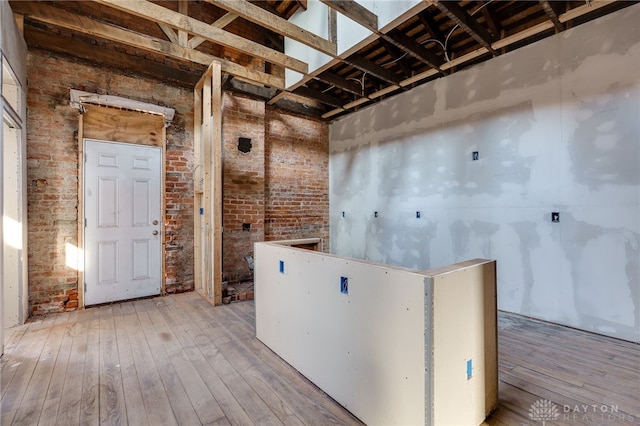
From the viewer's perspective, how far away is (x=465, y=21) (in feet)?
9.13

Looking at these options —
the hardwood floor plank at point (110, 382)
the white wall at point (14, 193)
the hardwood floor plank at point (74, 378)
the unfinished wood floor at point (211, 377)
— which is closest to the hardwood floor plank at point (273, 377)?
the unfinished wood floor at point (211, 377)

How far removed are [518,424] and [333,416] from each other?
1088mm

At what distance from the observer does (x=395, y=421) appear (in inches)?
59.6

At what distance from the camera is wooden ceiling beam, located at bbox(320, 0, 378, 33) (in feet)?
8.20

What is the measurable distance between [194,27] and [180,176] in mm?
2061

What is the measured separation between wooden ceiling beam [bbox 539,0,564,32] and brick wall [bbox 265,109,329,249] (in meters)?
3.91

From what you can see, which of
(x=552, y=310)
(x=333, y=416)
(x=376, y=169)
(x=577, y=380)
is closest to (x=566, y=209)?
(x=552, y=310)

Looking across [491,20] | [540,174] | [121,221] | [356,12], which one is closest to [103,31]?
[121,221]

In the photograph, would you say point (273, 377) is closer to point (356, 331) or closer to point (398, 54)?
point (356, 331)

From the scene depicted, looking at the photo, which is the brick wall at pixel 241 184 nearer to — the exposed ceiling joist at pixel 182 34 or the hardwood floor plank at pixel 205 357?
the exposed ceiling joist at pixel 182 34

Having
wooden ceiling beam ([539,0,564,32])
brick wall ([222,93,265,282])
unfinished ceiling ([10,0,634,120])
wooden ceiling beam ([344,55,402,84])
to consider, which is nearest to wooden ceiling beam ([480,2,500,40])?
unfinished ceiling ([10,0,634,120])

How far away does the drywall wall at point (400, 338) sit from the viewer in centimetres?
139

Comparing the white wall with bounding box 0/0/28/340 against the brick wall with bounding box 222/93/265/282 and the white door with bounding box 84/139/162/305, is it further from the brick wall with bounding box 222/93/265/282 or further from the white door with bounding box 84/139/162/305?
the brick wall with bounding box 222/93/265/282

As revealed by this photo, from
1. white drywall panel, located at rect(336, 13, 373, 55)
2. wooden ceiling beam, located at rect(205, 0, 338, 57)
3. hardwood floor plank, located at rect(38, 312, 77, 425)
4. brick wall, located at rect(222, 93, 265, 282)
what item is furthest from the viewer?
brick wall, located at rect(222, 93, 265, 282)
